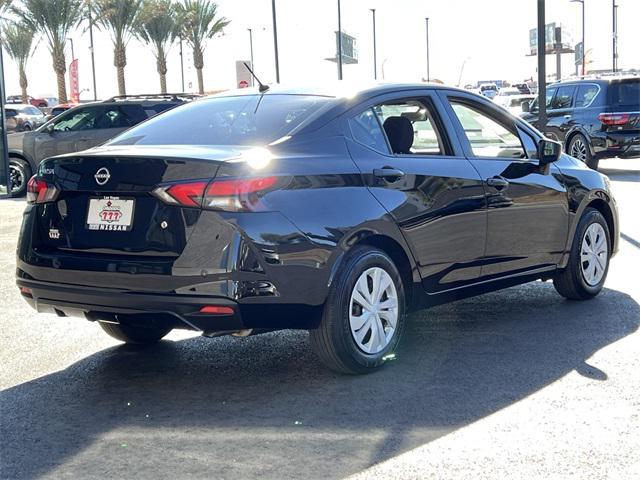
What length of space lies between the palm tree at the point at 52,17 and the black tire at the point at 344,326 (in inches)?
1694

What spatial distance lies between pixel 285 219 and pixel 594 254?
3269 millimetres

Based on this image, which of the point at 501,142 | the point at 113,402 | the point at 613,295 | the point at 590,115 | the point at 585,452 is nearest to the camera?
the point at 585,452

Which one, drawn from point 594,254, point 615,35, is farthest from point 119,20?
point 594,254

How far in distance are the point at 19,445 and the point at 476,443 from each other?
1.94m

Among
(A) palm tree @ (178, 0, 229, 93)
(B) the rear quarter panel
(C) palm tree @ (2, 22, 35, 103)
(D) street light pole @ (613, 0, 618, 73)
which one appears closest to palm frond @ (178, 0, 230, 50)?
(A) palm tree @ (178, 0, 229, 93)

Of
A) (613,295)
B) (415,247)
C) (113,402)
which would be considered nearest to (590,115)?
(613,295)

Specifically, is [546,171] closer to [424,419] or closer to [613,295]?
[613,295]

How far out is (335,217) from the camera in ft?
17.3

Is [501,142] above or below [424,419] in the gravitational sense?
above

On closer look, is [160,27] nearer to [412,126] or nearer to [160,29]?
[160,29]

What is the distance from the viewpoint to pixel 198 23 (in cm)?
5594

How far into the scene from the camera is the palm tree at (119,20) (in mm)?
47906

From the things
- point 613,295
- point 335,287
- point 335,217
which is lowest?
point 613,295

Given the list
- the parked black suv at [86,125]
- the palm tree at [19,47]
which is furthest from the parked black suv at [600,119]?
the palm tree at [19,47]
